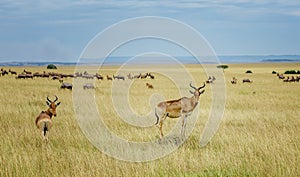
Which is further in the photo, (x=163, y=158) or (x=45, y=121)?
(x=45, y=121)

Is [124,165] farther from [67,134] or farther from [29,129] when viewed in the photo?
[29,129]

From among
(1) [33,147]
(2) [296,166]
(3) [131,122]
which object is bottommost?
(2) [296,166]

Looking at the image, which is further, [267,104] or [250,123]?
[267,104]

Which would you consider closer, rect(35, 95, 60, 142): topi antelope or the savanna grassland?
the savanna grassland

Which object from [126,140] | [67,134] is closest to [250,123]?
[126,140]

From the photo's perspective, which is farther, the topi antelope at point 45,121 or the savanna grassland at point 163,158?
the topi antelope at point 45,121

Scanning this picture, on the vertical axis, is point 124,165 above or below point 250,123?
below

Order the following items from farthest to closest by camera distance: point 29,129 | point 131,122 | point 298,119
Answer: point 298,119, point 131,122, point 29,129

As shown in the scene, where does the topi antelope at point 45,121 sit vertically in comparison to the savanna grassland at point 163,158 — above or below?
above

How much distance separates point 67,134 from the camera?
12055 millimetres

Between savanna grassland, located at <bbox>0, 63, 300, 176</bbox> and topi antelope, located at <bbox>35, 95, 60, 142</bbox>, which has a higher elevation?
topi antelope, located at <bbox>35, 95, 60, 142</bbox>

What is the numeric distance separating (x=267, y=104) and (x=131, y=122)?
30.7 ft

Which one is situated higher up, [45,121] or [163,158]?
[45,121]

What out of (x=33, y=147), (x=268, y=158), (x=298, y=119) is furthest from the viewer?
(x=298, y=119)
